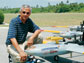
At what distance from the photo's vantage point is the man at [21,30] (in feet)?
9.45

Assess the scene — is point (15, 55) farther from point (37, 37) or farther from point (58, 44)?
point (58, 44)

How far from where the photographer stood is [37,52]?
299 inches

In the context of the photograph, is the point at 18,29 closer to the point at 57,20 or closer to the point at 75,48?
the point at 75,48

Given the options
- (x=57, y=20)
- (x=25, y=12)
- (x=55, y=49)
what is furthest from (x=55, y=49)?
(x=57, y=20)

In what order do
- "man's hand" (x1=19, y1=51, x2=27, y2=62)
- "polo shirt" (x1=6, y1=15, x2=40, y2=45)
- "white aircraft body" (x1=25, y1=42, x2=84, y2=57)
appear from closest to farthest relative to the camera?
"man's hand" (x1=19, y1=51, x2=27, y2=62) → "polo shirt" (x1=6, y1=15, x2=40, y2=45) → "white aircraft body" (x1=25, y1=42, x2=84, y2=57)

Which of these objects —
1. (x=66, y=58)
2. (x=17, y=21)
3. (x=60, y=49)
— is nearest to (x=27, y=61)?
(x=17, y=21)

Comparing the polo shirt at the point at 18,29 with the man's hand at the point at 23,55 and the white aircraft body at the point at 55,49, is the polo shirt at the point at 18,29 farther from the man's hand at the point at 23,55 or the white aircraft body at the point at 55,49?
the white aircraft body at the point at 55,49

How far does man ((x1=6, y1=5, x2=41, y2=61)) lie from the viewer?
288cm

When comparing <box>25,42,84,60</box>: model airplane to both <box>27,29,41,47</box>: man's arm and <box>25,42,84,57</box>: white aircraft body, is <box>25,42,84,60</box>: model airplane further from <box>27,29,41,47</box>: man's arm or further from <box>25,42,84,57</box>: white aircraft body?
<box>27,29,41,47</box>: man's arm

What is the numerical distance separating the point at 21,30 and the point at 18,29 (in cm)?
7

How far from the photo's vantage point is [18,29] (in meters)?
3.21

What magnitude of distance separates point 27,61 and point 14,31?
A: 0.55 m

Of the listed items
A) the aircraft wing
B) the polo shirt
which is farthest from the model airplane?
the polo shirt

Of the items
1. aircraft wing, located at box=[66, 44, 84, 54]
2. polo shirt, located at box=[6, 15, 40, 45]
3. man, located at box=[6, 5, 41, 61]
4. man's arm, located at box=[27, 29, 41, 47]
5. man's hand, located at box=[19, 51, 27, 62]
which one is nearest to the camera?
man's hand, located at box=[19, 51, 27, 62]
